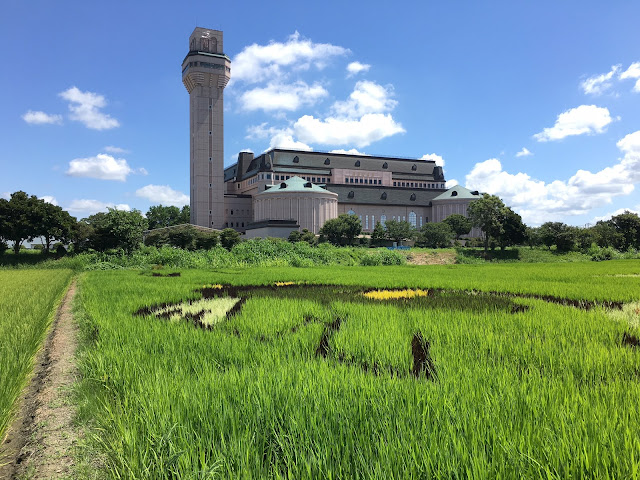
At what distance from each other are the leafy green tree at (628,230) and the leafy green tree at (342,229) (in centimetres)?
4351

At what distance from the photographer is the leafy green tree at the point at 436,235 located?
76500 mm

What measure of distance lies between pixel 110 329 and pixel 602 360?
19.7 ft

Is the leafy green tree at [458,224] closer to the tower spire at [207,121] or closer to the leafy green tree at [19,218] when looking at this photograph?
the tower spire at [207,121]

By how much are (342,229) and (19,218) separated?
50925 mm

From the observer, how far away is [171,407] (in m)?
2.74

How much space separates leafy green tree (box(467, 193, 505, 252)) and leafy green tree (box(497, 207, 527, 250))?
2.01 feet

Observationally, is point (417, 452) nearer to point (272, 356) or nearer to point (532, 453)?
point (532, 453)

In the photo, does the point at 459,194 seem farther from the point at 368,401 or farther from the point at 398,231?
the point at 368,401

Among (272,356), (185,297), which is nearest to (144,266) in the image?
(185,297)

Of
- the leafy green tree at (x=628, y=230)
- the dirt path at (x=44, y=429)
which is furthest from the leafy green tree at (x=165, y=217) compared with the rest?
the dirt path at (x=44, y=429)

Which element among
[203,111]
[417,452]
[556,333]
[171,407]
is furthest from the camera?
[203,111]

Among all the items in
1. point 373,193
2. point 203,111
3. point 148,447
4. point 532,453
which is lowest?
point 148,447

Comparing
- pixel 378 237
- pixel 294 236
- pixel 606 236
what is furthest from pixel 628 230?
pixel 294 236

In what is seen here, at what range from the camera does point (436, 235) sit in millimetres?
76562
